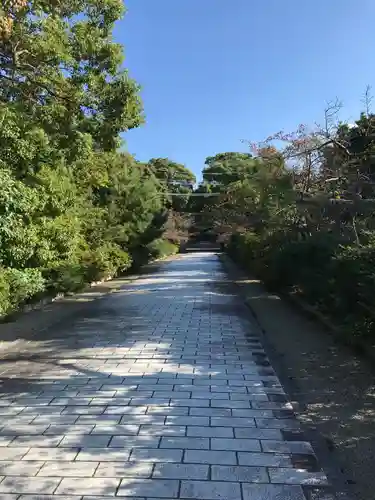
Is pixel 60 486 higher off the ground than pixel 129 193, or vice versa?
pixel 129 193

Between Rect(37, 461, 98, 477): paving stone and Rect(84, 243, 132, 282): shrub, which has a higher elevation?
Rect(84, 243, 132, 282): shrub

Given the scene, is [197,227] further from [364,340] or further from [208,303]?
[364,340]

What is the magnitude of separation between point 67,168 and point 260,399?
8885 mm

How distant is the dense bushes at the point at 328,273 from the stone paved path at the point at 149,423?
5.01ft

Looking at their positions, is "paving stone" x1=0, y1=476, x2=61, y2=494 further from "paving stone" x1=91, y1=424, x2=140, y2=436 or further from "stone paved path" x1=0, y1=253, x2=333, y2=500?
"paving stone" x1=91, y1=424, x2=140, y2=436

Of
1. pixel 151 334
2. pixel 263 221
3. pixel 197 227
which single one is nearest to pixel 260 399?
pixel 151 334

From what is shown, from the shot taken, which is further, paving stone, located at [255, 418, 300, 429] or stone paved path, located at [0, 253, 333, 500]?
paving stone, located at [255, 418, 300, 429]

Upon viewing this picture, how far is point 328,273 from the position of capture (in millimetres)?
9234

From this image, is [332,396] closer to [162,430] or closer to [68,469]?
[162,430]

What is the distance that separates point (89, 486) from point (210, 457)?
1.01m

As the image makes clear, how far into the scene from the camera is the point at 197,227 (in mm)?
62062

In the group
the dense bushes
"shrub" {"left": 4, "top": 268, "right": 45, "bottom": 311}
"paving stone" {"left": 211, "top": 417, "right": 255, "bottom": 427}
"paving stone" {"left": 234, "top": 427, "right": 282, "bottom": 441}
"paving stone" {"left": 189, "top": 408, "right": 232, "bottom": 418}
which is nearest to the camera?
"paving stone" {"left": 234, "top": 427, "right": 282, "bottom": 441}

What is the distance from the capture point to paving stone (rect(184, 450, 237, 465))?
3.91m

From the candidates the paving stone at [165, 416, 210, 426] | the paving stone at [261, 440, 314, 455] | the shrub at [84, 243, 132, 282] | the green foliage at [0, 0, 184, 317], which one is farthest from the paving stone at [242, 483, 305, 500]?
the shrub at [84, 243, 132, 282]
